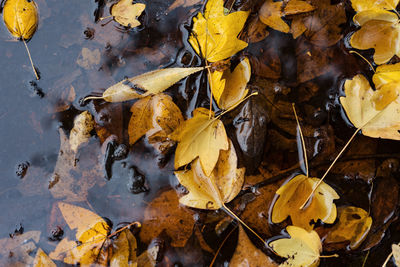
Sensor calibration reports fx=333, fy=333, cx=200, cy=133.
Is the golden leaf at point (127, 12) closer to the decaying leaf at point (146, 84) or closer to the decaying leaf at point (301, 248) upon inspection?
the decaying leaf at point (146, 84)

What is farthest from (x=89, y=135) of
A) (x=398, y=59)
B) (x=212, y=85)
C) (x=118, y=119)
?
(x=398, y=59)

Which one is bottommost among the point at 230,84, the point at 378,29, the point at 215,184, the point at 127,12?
the point at 215,184

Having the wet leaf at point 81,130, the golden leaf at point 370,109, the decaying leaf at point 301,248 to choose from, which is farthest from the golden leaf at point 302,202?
the wet leaf at point 81,130

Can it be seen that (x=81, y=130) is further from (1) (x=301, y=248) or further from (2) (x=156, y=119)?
(1) (x=301, y=248)

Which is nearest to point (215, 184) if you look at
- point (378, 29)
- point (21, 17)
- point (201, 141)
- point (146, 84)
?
point (201, 141)

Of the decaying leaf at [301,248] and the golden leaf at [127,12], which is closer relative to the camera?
the decaying leaf at [301,248]
